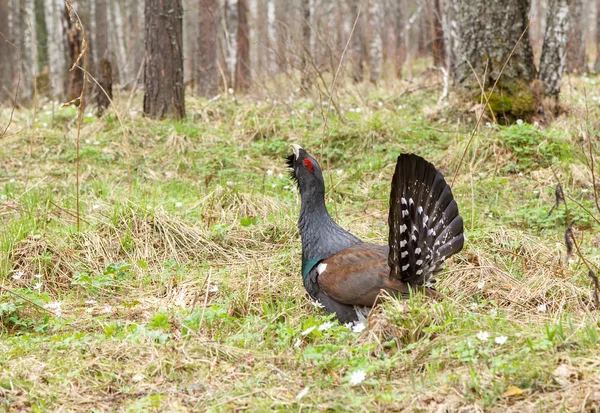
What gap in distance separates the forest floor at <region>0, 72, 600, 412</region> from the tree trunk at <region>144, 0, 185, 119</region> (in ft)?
1.26

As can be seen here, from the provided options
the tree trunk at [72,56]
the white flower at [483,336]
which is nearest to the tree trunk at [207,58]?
the tree trunk at [72,56]

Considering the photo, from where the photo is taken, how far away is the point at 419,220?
4.18m

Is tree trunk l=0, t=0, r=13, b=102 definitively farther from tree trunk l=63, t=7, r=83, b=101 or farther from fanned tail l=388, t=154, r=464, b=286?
fanned tail l=388, t=154, r=464, b=286

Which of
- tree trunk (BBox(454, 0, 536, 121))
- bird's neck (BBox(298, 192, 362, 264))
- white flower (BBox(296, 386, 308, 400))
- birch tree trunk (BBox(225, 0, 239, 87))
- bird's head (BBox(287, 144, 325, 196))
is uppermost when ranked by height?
birch tree trunk (BBox(225, 0, 239, 87))

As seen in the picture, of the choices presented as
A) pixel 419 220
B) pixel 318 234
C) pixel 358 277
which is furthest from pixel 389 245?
pixel 318 234

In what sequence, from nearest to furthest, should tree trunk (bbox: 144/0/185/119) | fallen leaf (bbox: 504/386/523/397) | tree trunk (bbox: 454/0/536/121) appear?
fallen leaf (bbox: 504/386/523/397)
tree trunk (bbox: 454/0/536/121)
tree trunk (bbox: 144/0/185/119)

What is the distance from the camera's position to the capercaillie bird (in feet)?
13.5

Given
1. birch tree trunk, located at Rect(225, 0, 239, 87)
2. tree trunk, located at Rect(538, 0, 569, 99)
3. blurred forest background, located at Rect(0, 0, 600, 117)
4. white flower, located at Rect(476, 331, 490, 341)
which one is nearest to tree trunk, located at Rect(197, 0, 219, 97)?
blurred forest background, located at Rect(0, 0, 600, 117)

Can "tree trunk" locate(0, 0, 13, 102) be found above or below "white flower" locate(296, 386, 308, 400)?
above

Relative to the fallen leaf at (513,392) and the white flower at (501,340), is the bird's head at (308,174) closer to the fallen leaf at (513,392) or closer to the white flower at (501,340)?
the white flower at (501,340)

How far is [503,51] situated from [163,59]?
15.7 ft

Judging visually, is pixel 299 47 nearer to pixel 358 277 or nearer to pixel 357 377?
pixel 358 277

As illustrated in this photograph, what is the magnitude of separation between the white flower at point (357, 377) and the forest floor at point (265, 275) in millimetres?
31

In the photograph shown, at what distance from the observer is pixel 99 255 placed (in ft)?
18.9
